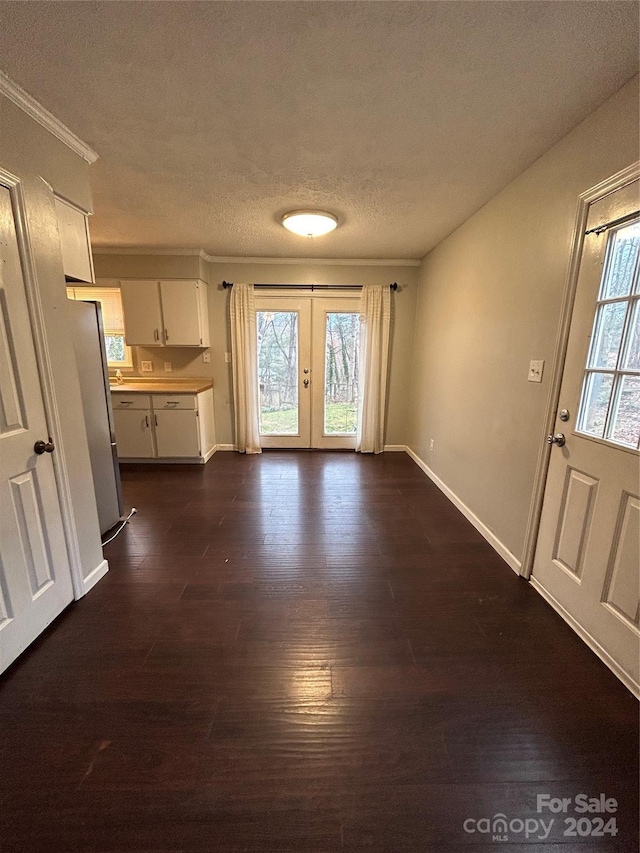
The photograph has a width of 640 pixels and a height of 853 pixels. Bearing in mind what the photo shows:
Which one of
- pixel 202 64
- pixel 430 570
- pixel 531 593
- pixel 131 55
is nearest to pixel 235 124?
pixel 202 64

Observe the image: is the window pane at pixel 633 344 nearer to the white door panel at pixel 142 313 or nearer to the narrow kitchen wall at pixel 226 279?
the narrow kitchen wall at pixel 226 279

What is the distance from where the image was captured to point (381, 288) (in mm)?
4062

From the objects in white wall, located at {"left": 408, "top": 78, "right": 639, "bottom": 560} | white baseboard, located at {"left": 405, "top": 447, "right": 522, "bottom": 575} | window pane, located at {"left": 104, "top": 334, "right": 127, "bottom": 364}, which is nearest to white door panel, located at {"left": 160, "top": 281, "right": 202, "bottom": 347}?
window pane, located at {"left": 104, "top": 334, "right": 127, "bottom": 364}

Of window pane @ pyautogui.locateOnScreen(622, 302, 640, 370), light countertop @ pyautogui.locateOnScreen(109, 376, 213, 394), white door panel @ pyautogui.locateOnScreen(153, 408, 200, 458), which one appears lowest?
white door panel @ pyautogui.locateOnScreen(153, 408, 200, 458)

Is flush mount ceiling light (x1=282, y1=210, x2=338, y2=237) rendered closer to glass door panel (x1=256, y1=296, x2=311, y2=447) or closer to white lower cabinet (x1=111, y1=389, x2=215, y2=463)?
glass door panel (x1=256, y1=296, x2=311, y2=447)

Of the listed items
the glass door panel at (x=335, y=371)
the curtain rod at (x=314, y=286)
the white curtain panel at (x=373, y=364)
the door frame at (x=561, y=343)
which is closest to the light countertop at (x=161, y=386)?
the curtain rod at (x=314, y=286)

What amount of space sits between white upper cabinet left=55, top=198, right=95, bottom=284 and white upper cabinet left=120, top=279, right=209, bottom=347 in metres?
1.90

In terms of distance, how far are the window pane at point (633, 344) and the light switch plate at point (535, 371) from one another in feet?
1.53

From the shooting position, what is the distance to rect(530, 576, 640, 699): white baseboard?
4.37 feet

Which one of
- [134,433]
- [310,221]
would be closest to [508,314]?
[310,221]

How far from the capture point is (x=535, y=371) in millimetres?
1906

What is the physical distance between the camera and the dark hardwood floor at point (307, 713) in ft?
3.14

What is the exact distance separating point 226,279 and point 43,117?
102 inches

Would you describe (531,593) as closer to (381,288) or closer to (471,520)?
(471,520)
